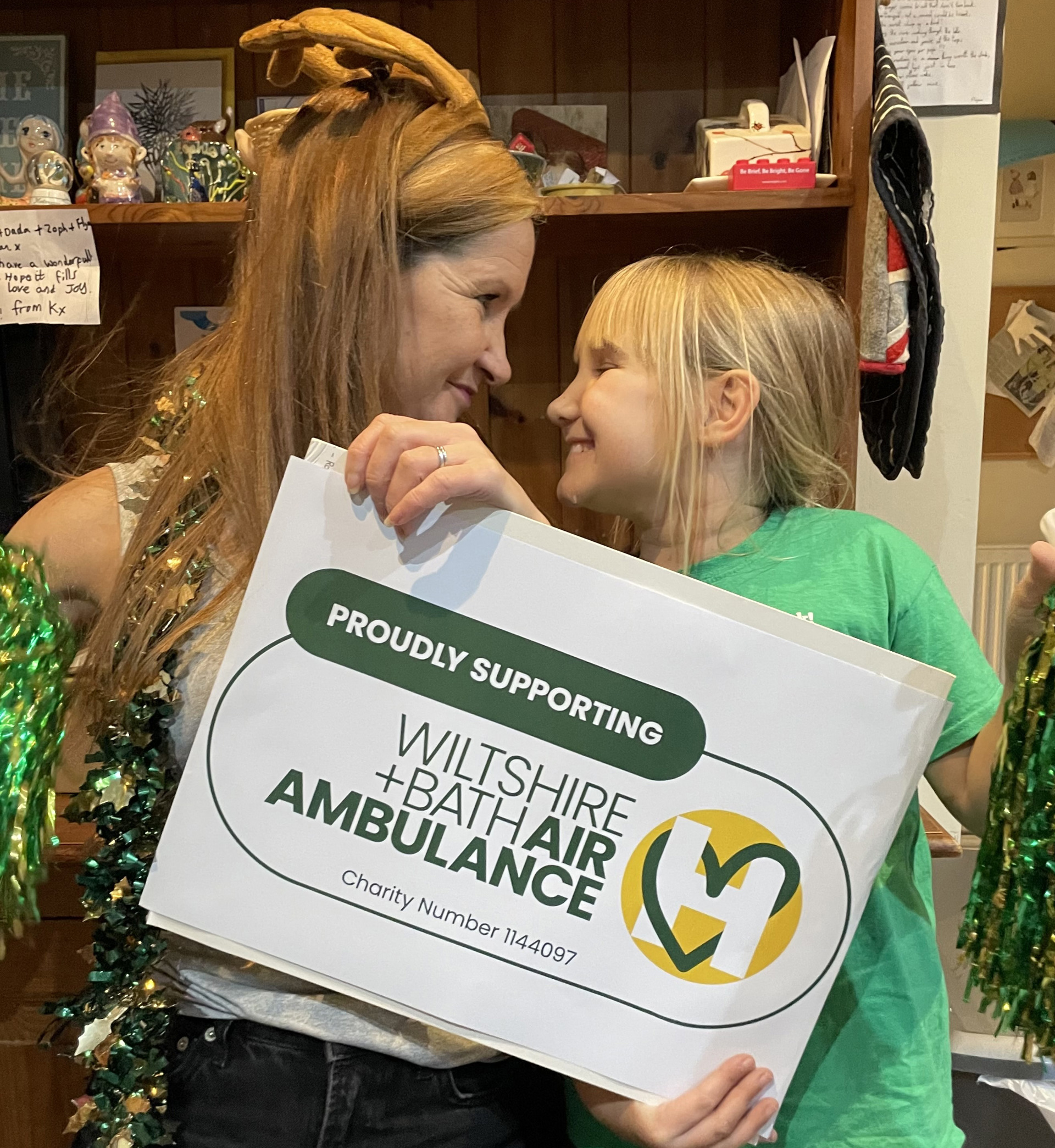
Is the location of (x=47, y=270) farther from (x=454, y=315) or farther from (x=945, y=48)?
(x=945, y=48)

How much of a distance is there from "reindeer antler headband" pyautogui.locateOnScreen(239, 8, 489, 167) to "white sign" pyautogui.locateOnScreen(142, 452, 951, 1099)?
38 cm

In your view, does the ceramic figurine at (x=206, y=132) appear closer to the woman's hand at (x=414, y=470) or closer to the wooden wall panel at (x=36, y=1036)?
the woman's hand at (x=414, y=470)

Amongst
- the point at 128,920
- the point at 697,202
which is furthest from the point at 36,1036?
the point at 697,202

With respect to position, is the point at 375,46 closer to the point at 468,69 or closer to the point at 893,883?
the point at 468,69

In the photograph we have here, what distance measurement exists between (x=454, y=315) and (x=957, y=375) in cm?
90

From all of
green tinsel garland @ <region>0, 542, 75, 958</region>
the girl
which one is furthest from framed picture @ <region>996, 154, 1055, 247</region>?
green tinsel garland @ <region>0, 542, 75, 958</region>

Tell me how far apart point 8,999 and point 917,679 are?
1.38 m

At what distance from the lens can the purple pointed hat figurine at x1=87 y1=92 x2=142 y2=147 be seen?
53.4 inches

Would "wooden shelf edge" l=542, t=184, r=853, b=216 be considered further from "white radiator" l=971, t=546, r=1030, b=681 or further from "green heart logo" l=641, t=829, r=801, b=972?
"white radiator" l=971, t=546, r=1030, b=681

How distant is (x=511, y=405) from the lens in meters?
1.62

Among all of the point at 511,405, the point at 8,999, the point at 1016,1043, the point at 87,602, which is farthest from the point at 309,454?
the point at 1016,1043

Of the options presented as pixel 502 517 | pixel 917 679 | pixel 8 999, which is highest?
pixel 502 517

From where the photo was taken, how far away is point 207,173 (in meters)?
1.38

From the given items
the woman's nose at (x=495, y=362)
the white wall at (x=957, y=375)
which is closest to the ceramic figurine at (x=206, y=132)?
the woman's nose at (x=495, y=362)
